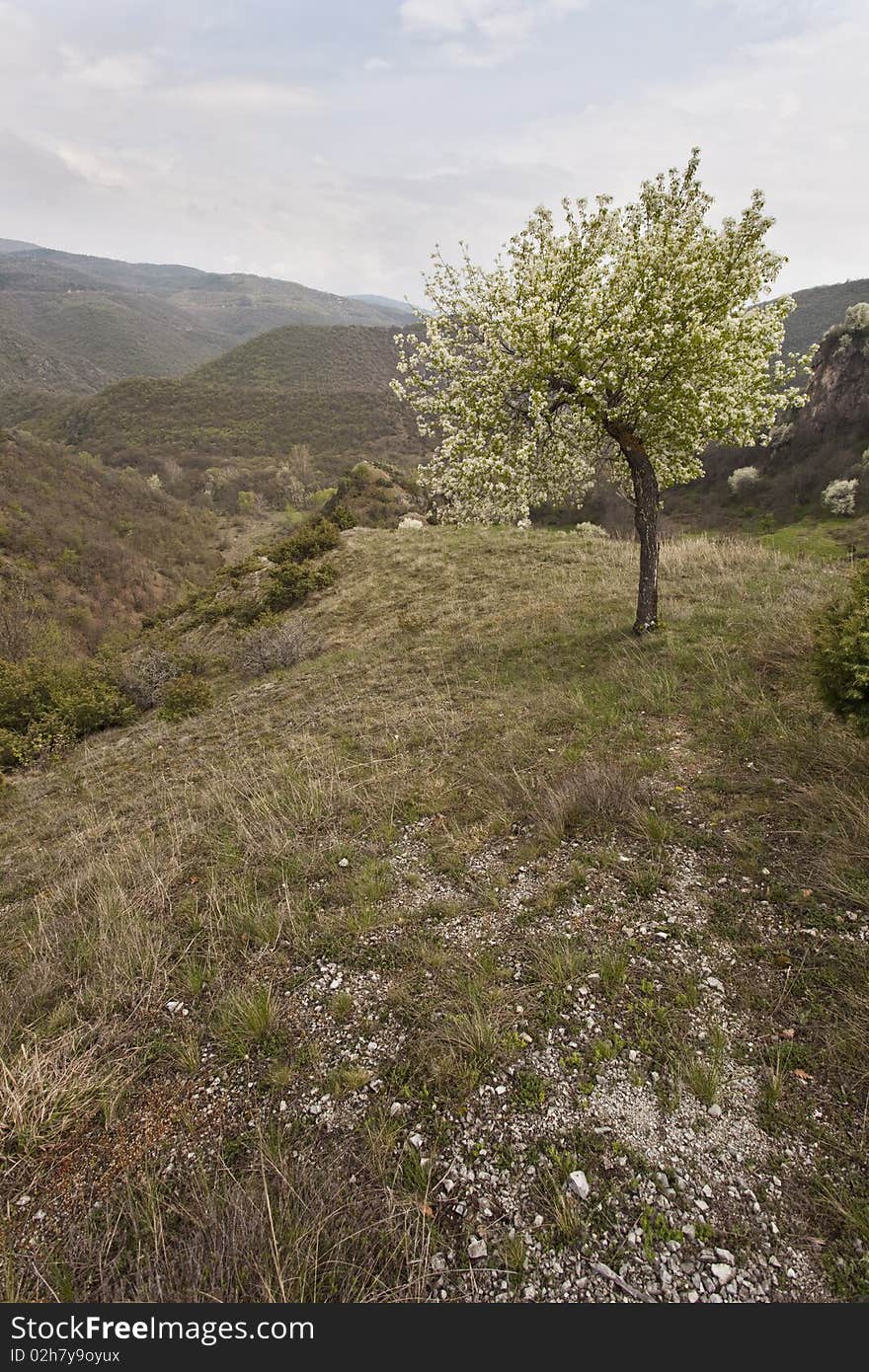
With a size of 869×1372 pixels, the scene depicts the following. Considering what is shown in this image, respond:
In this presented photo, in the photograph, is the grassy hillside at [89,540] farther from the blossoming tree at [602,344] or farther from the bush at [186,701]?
the blossoming tree at [602,344]

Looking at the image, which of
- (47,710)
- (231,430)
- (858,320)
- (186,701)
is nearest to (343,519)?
(47,710)

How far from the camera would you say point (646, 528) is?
34.1 feet

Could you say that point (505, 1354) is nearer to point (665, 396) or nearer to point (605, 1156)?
point (605, 1156)

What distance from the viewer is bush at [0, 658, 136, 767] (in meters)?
14.4

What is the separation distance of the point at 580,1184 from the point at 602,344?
9085 mm

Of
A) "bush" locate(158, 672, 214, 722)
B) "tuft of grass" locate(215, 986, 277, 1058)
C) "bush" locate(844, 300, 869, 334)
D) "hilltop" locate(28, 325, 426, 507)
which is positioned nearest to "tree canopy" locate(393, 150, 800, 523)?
"tuft of grass" locate(215, 986, 277, 1058)

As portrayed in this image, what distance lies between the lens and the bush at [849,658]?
5.12m

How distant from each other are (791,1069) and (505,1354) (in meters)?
2.10

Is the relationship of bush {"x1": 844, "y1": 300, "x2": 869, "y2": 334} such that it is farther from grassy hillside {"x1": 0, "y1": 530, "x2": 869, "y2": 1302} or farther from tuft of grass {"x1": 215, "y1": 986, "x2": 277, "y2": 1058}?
tuft of grass {"x1": 215, "y1": 986, "x2": 277, "y2": 1058}

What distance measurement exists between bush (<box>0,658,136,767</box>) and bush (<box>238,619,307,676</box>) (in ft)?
12.0

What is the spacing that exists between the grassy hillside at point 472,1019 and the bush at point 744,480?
32523mm

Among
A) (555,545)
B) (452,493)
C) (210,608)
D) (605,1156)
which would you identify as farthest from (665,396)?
(210,608)

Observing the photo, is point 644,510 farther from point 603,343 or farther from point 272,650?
point 272,650

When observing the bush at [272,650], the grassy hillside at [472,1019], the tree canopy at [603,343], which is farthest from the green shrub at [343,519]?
the grassy hillside at [472,1019]
